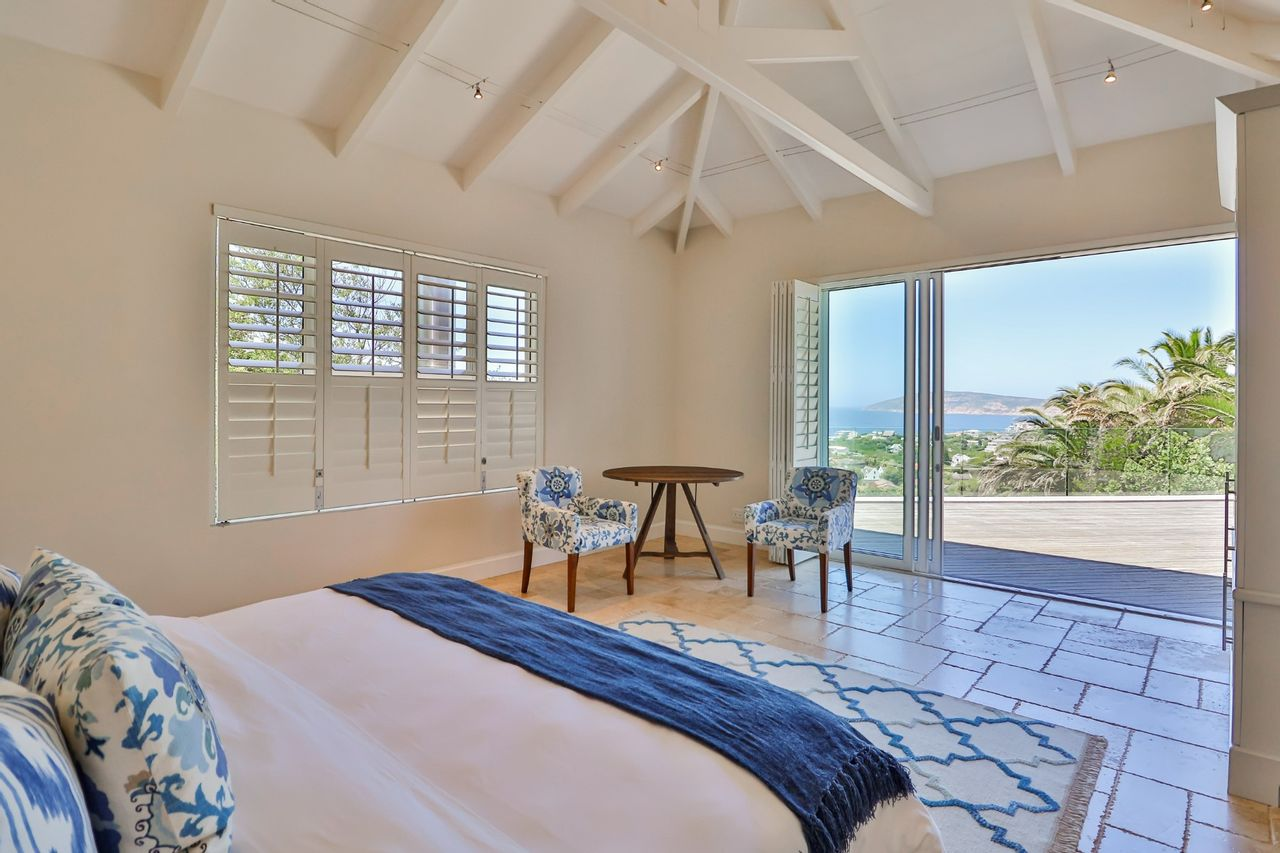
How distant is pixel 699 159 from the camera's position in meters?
4.83

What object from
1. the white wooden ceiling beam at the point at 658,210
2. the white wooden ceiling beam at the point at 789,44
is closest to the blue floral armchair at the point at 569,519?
the white wooden ceiling beam at the point at 658,210

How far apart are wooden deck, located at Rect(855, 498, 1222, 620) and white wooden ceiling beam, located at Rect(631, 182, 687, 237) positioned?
2.85m

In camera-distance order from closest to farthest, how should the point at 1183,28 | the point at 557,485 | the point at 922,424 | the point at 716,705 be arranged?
the point at 716,705 → the point at 1183,28 → the point at 557,485 → the point at 922,424

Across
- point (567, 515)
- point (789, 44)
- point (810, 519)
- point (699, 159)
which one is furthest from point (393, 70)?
point (810, 519)

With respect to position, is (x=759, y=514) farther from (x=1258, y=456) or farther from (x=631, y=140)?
(x=631, y=140)

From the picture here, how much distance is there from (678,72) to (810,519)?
3.04 metres

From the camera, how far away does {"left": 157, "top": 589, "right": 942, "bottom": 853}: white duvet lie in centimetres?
102

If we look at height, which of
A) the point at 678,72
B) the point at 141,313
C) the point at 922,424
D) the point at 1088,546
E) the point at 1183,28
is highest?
the point at 678,72

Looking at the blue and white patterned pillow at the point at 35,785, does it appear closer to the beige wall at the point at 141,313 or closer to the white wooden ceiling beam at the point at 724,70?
the white wooden ceiling beam at the point at 724,70

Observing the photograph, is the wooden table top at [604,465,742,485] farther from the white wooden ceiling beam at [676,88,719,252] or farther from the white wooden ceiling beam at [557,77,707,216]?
the white wooden ceiling beam at [676,88,719,252]

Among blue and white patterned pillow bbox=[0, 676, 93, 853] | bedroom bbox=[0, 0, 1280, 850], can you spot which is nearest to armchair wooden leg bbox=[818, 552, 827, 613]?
bedroom bbox=[0, 0, 1280, 850]

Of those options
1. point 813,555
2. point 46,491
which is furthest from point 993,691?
point 46,491

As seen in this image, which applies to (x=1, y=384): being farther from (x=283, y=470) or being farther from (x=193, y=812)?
(x=193, y=812)

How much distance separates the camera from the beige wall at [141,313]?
112 inches
